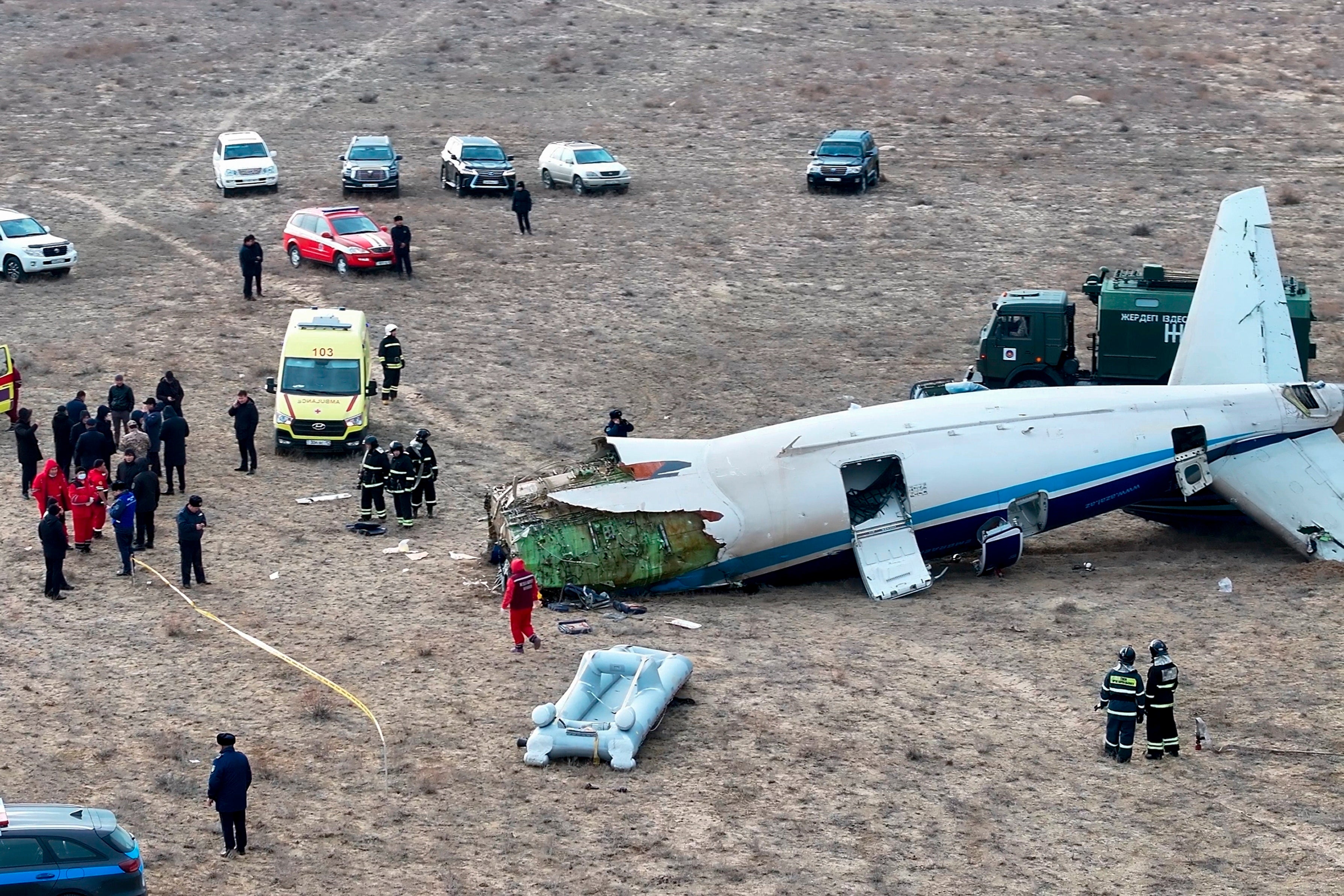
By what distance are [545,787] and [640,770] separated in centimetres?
117

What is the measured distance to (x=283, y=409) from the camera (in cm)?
3209

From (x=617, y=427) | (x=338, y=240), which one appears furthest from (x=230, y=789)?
(x=338, y=240)

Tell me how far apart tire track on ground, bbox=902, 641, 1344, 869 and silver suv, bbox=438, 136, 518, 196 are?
30.8 meters

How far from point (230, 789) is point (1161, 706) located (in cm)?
1064

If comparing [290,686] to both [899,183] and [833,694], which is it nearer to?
[833,694]

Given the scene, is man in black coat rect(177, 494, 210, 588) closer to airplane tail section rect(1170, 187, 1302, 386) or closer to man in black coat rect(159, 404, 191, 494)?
man in black coat rect(159, 404, 191, 494)

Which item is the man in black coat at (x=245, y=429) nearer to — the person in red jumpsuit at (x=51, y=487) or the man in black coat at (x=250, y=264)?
the person in red jumpsuit at (x=51, y=487)

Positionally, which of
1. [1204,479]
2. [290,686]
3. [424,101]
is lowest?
[290,686]

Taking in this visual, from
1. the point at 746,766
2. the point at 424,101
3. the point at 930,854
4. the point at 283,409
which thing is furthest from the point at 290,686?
the point at 424,101

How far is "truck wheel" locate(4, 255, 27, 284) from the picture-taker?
4284cm

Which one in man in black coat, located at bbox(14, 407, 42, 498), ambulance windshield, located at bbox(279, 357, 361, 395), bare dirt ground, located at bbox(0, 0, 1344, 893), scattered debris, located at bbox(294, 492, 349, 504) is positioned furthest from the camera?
ambulance windshield, located at bbox(279, 357, 361, 395)

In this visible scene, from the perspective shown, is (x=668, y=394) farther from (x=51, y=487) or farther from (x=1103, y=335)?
(x=51, y=487)

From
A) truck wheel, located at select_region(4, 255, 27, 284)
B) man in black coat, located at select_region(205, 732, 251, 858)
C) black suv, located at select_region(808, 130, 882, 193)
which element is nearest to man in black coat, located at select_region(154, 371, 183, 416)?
truck wheel, located at select_region(4, 255, 27, 284)

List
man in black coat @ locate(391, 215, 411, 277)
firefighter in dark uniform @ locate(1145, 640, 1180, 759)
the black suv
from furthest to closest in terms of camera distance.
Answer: the black suv < man in black coat @ locate(391, 215, 411, 277) < firefighter in dark uniform @ locate(1145, 640, 1180, 759)
